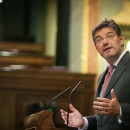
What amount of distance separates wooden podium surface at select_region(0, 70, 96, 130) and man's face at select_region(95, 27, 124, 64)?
1.27 m

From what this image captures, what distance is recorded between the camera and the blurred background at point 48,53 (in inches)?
84.0

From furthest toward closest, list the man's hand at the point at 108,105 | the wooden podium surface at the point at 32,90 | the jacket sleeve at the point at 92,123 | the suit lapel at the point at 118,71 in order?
the wooden podium surface at the point at 32,90
the jacket sleeve at the point at 92,123
the suit lapel at the point at 118,71
the man's hand at the point at 108,105

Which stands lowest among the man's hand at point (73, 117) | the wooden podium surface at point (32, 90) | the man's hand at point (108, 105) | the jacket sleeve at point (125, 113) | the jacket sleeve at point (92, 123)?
the wooden podium surface at point (32, 90)

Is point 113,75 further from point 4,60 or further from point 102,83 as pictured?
point 4,60

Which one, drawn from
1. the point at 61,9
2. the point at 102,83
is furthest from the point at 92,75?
the point at 61,9

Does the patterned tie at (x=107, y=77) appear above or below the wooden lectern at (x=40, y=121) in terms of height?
above

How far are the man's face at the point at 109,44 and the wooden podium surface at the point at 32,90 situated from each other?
127 cm

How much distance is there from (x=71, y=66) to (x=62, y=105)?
144cm

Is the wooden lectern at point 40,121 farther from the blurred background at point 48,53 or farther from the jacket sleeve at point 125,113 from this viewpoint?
the blurred background at point 48,53

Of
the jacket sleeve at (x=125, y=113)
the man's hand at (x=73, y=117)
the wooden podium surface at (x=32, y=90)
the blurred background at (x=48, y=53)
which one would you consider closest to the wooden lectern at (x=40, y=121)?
the man's hand at (x=73, y=117)

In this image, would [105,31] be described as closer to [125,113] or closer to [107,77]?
[107,77]

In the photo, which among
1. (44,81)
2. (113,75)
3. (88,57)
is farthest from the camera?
(88,57)

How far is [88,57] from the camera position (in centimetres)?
332

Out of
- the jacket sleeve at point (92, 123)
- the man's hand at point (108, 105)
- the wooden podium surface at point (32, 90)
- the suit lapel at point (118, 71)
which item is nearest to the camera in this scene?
the man's hand at point (108, 105)
